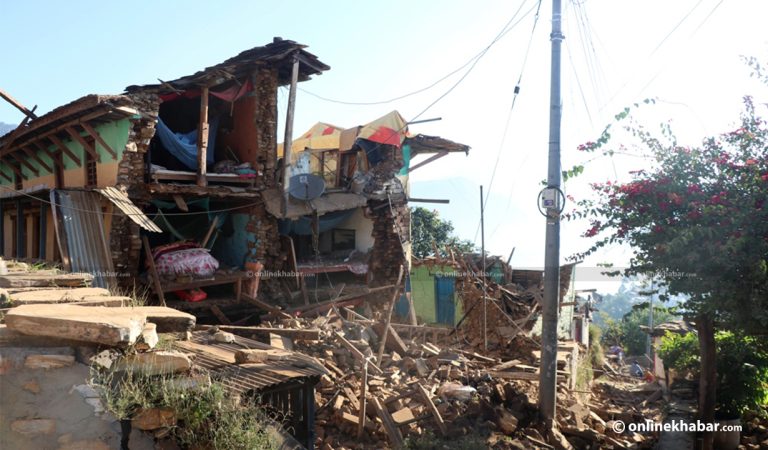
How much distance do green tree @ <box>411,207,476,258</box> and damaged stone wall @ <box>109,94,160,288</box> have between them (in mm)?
18189

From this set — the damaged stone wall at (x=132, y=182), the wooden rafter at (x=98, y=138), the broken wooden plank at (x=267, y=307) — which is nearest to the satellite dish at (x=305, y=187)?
the broken wooden plank at (x=267, y=307)

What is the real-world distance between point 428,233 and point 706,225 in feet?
73.3

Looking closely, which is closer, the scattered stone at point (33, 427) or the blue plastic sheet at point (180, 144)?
the scattered stone at point (33, 427)

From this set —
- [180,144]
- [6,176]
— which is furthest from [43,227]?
[6,176]

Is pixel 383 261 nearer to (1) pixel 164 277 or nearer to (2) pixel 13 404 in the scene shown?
(1) pixel 164 277

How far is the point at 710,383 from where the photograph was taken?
9180 millimetres

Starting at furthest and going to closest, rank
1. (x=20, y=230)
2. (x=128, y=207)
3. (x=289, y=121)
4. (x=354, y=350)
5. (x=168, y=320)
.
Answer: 1. (x=20, y=230)
2. (x=289, y=121)
3. (x=128, y=207)
4. (x=354, y=350)
5. (x=168, y=320)

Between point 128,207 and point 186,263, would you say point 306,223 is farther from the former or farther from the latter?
point 128,207

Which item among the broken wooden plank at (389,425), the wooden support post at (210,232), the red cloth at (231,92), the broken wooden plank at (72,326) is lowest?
the broken wooden plank at (389,425)

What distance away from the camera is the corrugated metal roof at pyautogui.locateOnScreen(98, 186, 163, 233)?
11.2 meters

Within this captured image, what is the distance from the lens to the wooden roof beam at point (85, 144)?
488 inches

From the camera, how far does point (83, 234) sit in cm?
1152

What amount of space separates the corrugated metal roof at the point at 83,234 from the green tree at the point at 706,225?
377 inches

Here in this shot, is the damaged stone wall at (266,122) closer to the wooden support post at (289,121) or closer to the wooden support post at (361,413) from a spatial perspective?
the wooden support post at (289,121)
